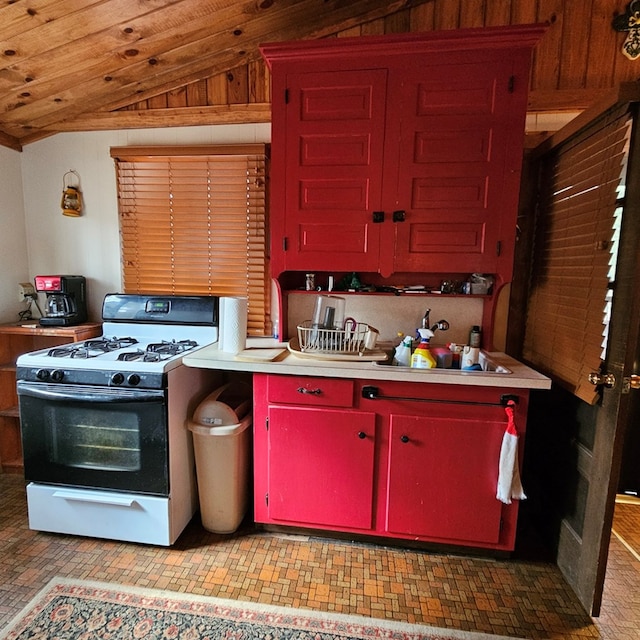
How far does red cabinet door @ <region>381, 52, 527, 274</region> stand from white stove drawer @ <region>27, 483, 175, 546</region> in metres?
1.77

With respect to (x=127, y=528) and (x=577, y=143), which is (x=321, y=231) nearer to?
(x=577, y=143)

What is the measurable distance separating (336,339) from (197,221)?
4.10ft

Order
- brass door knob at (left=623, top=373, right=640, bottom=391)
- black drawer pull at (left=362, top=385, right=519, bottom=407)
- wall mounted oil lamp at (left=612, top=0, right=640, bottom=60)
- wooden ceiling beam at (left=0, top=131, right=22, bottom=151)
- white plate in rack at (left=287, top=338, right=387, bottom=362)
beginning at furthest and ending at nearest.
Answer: wooden ceiling beam at (left=0, top=131, right=22, bottom=151)
wall mounted oil lamp at (left=612, top=0, right=640, bottom=60)
white plate in rack at (left=287, top=338, right=387, bottom=362)
black drawer pull at (left=362, top=385, right=519, bottom=407)
brass door knob at (left=623, top=373, right=640, bottom=391)

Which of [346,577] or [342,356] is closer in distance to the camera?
[346,577]

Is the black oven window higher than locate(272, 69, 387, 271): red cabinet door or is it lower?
lower

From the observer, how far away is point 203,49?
6.88 ft

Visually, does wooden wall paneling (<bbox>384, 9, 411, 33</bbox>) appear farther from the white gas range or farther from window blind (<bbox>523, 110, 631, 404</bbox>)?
the white gas range

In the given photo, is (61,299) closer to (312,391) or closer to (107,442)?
(107,442)

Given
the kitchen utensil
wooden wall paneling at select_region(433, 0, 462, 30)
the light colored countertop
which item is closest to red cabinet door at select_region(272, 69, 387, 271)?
the kitchen utensil

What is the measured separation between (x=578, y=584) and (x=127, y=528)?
205 centimetres

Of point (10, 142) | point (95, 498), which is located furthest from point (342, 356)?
point (10, 142)

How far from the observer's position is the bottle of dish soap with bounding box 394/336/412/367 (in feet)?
6.24

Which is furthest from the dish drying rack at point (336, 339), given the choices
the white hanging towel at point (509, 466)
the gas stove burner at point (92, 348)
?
the gas stove burner at point (92, 348)

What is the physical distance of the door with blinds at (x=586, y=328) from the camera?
4.52ft
